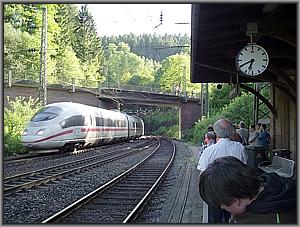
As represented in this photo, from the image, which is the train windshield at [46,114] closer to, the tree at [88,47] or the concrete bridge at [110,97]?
the concrete bridge at [110,97]

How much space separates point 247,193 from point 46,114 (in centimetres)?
1969

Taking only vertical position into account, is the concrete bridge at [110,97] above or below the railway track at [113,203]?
above

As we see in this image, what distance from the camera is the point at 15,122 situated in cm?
2238

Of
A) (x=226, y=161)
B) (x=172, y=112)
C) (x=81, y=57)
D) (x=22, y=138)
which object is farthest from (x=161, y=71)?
(x=226, y=161)

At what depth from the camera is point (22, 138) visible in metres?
20.6

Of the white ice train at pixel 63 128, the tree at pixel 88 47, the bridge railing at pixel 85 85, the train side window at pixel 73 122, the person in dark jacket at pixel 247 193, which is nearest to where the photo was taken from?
the person in dark jacket at pixel 247 193

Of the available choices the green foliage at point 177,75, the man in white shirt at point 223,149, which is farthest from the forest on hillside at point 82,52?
the man in white shirt at point 223,149

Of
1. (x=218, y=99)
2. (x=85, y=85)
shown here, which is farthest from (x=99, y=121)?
(x=218, y=99)

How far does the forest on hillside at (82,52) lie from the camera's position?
3027cm

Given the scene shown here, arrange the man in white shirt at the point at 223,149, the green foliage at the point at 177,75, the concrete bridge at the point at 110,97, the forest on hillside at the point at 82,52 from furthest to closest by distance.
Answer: the green foliage at the point at 177,75
the forest on hillside at the point at 82,52
the concrete bridge at the point at 110,97
the man in white shirt at the point at 223,149

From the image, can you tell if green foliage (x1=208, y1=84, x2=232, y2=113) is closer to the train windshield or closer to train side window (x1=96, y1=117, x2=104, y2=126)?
train side window (x1=96, y1=117, x2=104, y2=126)

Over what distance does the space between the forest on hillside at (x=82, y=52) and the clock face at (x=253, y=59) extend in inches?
408

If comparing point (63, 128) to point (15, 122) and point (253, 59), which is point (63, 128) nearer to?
point (15, 122)

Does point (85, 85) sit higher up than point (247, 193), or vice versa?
point (85, 85)
